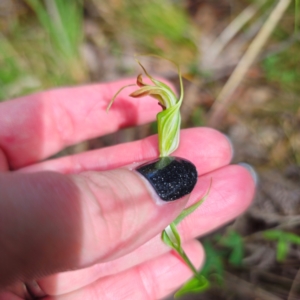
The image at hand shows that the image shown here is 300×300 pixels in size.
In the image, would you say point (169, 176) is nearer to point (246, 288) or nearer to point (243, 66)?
point (246, 288)

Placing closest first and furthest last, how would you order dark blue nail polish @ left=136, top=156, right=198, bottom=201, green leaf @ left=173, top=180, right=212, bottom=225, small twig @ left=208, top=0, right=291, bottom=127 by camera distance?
1. dark blue nail polish @ left=136, top=156, right=198, bottom=201
2. green leaf @ left=173, top=180, right=212, bottom=225
3. small twig @ left=208, top=0, right=291, bottom=127

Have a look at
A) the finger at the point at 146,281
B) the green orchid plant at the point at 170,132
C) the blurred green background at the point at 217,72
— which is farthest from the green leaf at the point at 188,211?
the blurred green background at the point at 217,72

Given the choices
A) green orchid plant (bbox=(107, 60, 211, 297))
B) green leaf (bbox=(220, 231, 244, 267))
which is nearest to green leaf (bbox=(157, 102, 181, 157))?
green orchid plant (bbox=(107, 60, 211, 297))

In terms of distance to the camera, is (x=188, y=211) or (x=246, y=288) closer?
(x=188, y=211)

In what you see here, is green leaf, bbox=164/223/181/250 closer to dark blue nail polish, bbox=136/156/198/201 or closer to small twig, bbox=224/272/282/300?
dark blue nail polish, bbox=136/156/198/201

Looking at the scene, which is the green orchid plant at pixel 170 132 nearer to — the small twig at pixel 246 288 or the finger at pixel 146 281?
the finger at pixel 146 281

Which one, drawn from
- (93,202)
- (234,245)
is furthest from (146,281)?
(93,202)

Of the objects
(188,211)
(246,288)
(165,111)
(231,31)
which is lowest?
(246,288)
